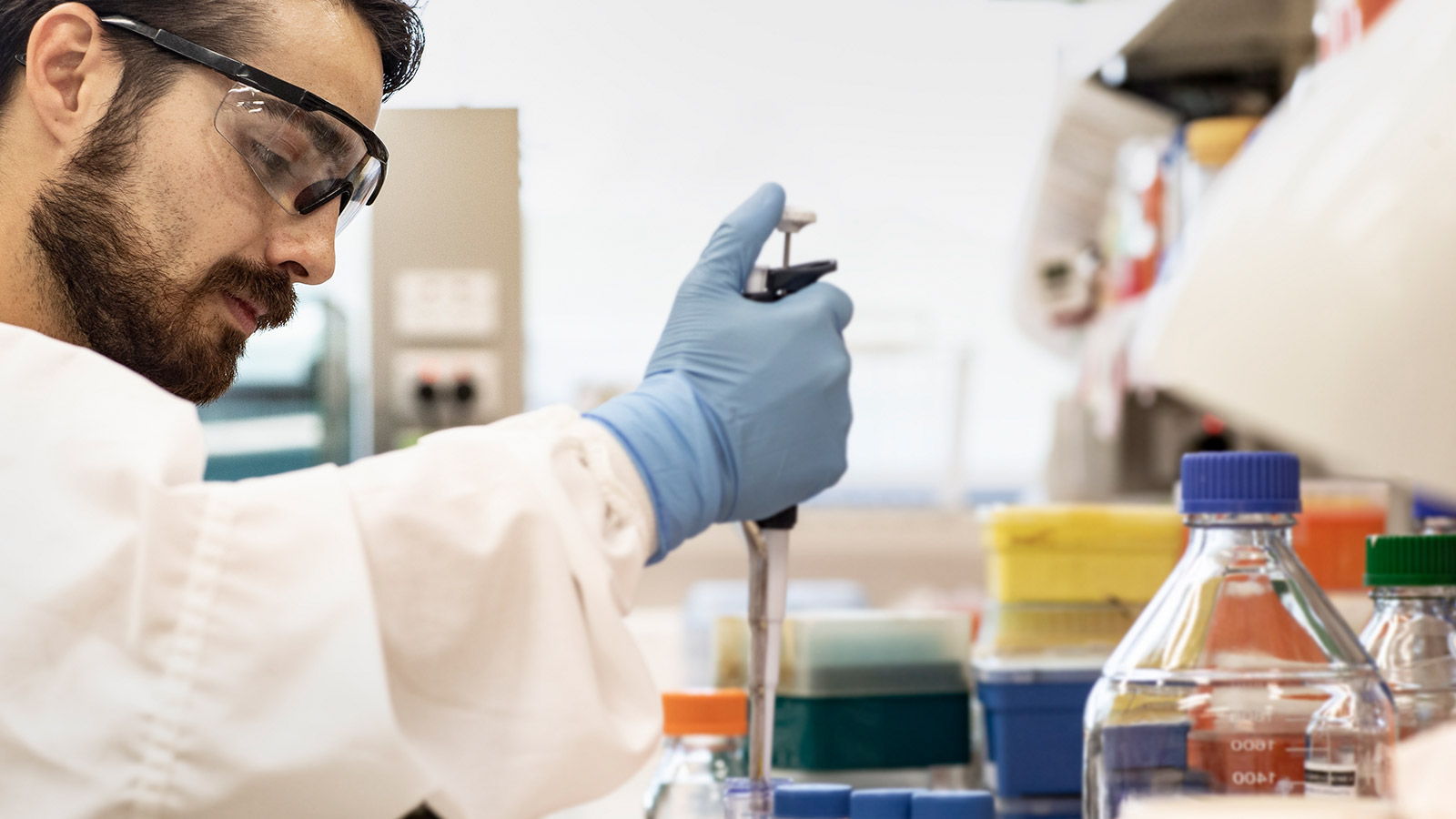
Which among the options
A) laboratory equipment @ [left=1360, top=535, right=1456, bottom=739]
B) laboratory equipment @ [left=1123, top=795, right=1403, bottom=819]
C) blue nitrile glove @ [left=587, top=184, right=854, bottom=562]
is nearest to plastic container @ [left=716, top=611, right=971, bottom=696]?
blue nitrile glove @ [left=587, top=184, right=854, bottom=562]

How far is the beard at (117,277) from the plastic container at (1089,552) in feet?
2.67

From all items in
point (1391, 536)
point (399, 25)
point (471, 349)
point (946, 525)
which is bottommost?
point (946, 525)

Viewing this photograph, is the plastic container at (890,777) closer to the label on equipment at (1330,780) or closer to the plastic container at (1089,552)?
the plastic container at (1089,552)

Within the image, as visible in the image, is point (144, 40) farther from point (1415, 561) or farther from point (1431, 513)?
point (1431, 513)

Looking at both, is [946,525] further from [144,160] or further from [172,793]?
[172,793]

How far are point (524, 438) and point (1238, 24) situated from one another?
199cm

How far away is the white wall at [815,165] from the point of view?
129 centimetres

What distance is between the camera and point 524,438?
801mm

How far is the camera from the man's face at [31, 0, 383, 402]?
114cm

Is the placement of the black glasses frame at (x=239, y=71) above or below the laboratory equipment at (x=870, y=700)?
above

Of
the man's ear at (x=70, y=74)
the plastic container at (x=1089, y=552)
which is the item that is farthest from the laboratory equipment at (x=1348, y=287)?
the man's ear at (x=70, y=74)

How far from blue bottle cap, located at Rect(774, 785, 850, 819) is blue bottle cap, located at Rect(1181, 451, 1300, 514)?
335mm

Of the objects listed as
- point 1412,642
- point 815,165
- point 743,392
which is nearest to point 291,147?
point 743,392

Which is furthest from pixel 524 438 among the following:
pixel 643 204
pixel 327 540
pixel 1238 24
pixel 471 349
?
pixel 1238 24
